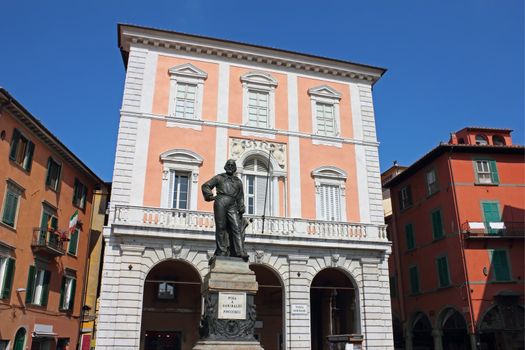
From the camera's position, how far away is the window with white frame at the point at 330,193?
21.5 metres

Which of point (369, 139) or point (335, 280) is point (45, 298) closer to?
point (335, 280)

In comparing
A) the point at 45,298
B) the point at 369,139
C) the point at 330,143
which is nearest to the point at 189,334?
the point at 45,298

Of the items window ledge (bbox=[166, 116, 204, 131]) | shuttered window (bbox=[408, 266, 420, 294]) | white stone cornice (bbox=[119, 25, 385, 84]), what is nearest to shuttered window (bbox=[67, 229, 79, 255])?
window ledge (bbox=[166, 116, 204, 131])

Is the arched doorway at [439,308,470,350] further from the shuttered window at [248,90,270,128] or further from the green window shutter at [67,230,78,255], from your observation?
the green window shutter at [67,230,78,255]

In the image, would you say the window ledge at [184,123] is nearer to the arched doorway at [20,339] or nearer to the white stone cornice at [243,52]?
the white stone cornice at [243,52]

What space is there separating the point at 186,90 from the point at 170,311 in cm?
979

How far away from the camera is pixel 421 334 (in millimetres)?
28922

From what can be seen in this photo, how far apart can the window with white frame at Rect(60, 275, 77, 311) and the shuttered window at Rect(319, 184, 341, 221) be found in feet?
43.5

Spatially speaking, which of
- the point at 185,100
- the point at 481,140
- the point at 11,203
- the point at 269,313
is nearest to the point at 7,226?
the point at 11,203

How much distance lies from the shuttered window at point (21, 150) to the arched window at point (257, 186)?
939 centimetres

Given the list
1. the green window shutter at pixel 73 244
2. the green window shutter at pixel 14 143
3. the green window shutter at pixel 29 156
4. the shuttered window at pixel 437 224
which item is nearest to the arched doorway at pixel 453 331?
the shuttered window at pixel 437 224

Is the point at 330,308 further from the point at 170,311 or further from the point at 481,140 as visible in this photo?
the point at 481,140

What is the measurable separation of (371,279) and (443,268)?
764 centimetres

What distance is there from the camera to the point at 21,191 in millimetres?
20625
